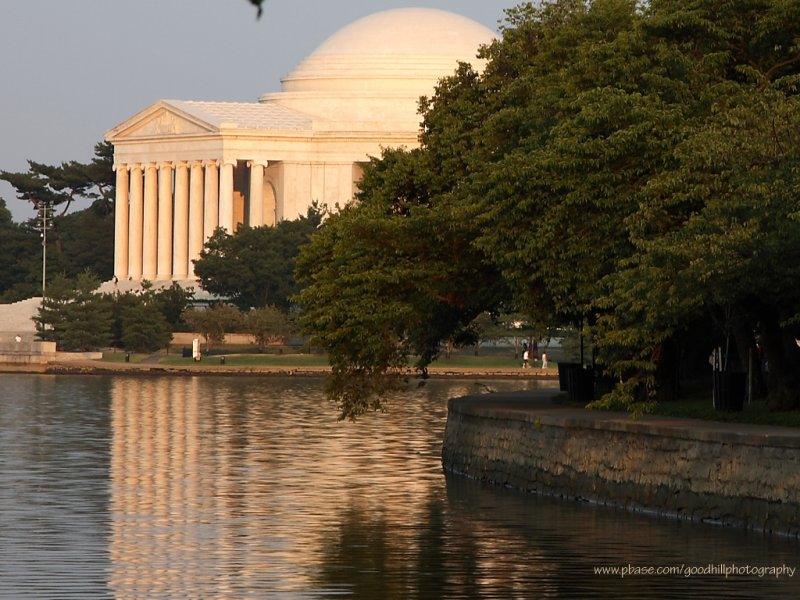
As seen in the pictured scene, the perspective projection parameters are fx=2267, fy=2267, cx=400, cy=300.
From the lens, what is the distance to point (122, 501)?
4628 centimetres

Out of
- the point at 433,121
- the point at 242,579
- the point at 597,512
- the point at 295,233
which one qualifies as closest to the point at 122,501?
the point at 597,512

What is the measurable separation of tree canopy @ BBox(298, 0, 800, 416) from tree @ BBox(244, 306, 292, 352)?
77.7m

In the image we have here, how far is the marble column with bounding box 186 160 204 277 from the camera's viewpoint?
612 ft

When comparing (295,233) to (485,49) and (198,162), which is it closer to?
(198,162)

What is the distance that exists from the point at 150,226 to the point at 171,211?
2.37 metres

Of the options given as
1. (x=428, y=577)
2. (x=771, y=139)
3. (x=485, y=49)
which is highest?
(x=485, y=49)

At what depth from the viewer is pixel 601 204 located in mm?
48312

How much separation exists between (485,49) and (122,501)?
2048cm

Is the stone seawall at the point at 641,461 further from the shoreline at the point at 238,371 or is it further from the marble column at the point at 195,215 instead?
the marble column at the point at 195,215

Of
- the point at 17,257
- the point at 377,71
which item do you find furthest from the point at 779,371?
the point at 17,257

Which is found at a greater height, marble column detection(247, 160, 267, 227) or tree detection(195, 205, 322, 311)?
marble column detection(247, 160, 267, 227)

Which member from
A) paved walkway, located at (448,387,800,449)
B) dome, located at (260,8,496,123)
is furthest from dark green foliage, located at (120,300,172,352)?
paved walkway, located at (448,387,800,449)

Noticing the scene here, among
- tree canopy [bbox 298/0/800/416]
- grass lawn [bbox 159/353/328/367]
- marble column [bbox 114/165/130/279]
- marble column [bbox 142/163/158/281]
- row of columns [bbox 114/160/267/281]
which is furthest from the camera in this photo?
marble column [bbox 114/165/130/279]

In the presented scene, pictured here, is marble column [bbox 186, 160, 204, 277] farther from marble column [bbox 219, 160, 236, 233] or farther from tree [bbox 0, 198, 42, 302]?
tree [bbox 0, 198, 42, 302]
